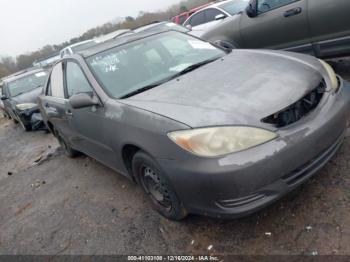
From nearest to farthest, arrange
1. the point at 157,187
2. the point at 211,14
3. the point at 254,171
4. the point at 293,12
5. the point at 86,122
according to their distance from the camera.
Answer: the point at 254,171 < the point at 157,187 < the point at 86,122 < the point at 293,12 < the point at 211,14

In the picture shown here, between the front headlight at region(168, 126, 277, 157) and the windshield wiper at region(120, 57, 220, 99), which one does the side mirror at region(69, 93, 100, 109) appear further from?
the front headlight at region(168, 126, 277, 157)

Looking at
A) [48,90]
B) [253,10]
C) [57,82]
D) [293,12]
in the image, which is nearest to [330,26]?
[293,12]

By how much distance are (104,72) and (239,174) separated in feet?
6.53

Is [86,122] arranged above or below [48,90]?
below

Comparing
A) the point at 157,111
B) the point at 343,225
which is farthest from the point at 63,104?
the point at 343,225

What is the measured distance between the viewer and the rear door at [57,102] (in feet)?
15.8

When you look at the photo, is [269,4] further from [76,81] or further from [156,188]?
[156,188]

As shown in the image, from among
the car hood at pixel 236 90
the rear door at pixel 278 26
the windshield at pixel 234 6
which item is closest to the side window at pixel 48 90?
the car hood at pixel 236 90

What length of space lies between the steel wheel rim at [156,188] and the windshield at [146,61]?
808 mm

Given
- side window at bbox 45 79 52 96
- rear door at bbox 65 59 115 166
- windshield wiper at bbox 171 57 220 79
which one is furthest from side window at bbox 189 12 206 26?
windshield wiper at bbox 171 57 220 79

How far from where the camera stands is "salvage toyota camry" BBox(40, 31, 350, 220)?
2586 mm

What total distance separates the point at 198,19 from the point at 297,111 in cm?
929

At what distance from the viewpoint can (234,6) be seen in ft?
33.0

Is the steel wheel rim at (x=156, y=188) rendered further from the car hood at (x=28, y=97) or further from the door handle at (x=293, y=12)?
the car hood at (x=28, y=97)
